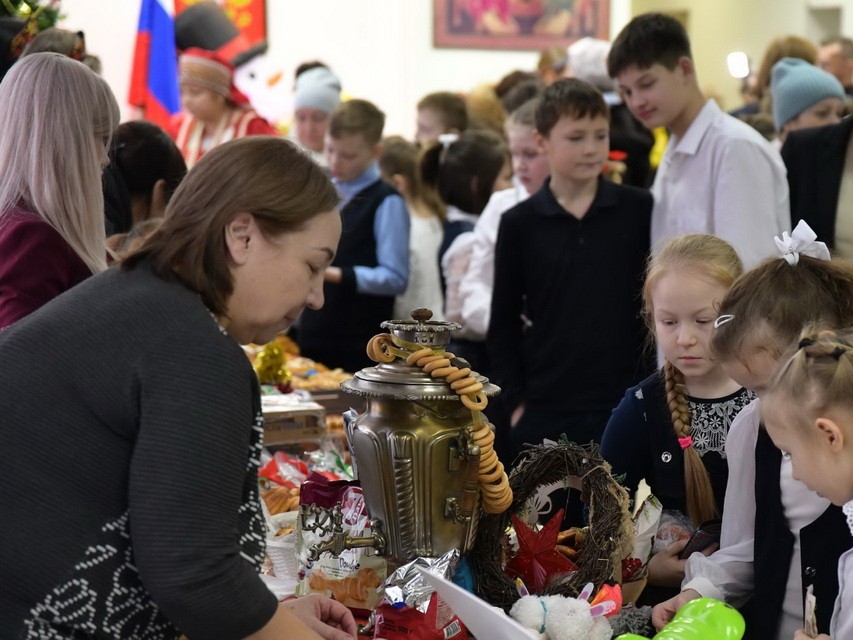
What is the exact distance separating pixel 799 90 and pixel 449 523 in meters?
3.46

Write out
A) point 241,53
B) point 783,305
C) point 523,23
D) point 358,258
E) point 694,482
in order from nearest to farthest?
point 783,305 < point 694,482 < point 358,258 < point 241,53 < point 523,23

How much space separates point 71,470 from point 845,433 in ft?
3.13

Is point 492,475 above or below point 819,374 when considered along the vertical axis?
below

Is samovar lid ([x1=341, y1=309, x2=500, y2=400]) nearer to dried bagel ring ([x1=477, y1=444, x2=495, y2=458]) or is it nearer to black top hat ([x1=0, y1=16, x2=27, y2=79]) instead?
dried bagel ring ([x1=477, y1=444, x2=495, y2=458])

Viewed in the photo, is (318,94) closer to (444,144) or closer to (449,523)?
(444,144)

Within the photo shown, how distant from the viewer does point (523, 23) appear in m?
9.16

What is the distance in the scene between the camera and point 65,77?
6.89 ft

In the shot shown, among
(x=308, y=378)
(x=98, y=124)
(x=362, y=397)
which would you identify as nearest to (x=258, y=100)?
(x=308, y=378)

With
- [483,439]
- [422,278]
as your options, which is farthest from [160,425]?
[422,278]

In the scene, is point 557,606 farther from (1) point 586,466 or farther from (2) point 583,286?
(2) point 583,286

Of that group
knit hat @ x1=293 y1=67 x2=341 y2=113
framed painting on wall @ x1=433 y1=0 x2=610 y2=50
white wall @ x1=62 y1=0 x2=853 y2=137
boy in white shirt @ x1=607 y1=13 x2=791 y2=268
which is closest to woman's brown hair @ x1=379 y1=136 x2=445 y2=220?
knit hat @ x1=293 y1=67 x2=341 y2=113

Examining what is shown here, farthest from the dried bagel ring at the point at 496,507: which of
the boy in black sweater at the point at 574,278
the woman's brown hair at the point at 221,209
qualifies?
the boy in black sweater at the point at 574,278

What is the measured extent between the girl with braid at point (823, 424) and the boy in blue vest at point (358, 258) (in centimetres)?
280

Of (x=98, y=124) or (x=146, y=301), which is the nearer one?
(x=146, y=301)
